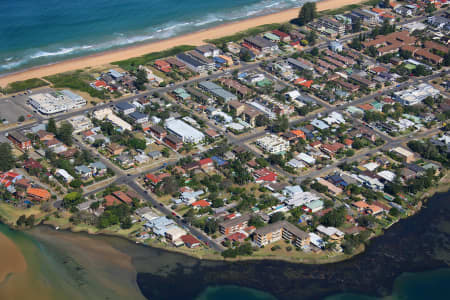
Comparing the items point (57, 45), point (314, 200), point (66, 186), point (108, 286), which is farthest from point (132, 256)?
point (57, 45)

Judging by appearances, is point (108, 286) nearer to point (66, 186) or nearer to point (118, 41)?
point (66, 186)

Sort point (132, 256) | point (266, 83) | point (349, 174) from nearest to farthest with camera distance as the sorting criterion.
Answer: point (132, 256) < point (349, 174) < point (266, 83)

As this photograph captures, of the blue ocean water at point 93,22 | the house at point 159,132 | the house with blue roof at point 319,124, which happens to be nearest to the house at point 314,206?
the house with blue roof at point 319,124

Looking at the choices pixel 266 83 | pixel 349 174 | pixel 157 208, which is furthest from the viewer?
pixel 266 83

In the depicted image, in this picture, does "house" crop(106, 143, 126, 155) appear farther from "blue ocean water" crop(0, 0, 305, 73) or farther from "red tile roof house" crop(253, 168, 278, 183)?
"blue ocean water" crop(0, 0, 305, 73)

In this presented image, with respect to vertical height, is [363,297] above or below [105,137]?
below

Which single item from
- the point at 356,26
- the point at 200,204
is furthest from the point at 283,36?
the point at 200,204

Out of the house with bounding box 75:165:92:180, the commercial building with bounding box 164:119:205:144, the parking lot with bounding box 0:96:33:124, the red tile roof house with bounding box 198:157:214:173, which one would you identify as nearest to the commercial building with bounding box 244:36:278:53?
the commercial building with bounding box 164:119:205:144

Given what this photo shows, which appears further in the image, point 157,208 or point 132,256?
point 157,208
